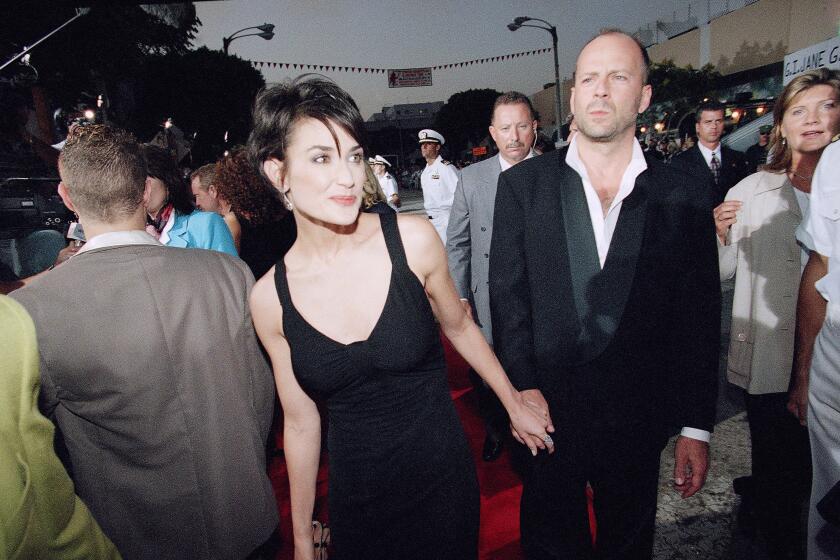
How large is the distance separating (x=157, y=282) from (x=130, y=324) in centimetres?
17

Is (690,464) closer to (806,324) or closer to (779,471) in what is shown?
(806,324)

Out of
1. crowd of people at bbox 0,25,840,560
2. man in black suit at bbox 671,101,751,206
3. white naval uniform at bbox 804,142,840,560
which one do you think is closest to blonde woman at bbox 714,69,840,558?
crowd of people at bbox 0,25,840,560

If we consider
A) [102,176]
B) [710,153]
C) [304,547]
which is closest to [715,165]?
[710,153]

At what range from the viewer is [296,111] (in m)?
1.70

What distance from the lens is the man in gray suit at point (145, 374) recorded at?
162 cm

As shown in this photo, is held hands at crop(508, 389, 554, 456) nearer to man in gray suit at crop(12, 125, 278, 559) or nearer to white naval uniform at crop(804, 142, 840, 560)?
white naval uniform at crop(804, 142, 840, 560)

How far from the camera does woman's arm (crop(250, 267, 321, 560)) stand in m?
1.76

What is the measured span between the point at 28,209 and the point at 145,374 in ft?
27.5

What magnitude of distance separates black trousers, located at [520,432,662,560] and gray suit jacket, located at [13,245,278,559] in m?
1.16

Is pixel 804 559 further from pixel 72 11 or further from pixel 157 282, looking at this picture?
pixel 72 11

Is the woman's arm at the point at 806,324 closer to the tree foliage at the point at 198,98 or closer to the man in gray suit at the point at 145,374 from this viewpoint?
the man in gray suit at the point at 145,374

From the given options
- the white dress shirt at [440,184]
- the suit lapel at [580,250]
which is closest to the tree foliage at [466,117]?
the white dress shirt at [440,184]

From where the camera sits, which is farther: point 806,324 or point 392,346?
point 806,324

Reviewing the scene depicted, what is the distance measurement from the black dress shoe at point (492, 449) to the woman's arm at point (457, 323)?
2107mm
